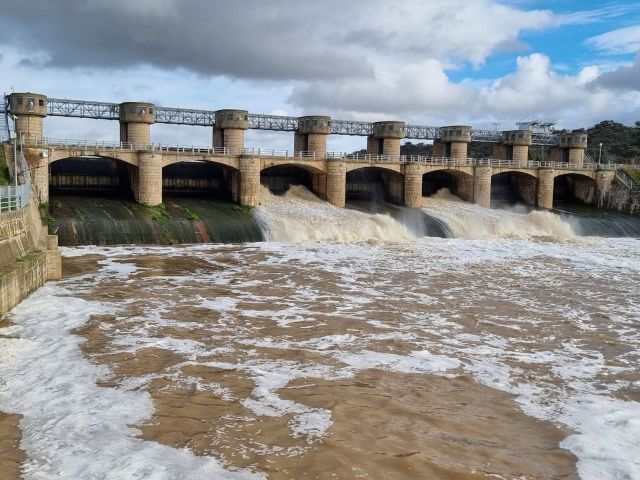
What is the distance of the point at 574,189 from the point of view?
56094 mm

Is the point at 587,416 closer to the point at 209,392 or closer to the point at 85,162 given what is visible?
the point at 209,392

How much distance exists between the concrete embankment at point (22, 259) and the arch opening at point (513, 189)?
3822 centimetres

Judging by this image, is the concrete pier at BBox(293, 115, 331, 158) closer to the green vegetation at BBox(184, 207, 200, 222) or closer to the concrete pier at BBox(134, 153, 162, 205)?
the concrete pier at BBox(134, 153, 162, 205)

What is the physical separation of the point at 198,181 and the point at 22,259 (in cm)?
2404

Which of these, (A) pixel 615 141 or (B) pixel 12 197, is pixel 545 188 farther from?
(A) pixel 615 141

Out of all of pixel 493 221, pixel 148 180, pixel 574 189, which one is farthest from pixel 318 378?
pixel 574 189

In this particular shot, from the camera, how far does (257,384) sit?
37.1 feet

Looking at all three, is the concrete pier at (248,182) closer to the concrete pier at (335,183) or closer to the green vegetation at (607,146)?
the concrete pier at (335,183)

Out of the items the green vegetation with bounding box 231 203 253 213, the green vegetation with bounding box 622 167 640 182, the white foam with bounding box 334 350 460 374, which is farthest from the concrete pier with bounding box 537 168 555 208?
the white foam with bounding box 334 350 460 374

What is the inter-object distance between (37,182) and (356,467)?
2913 centimetres

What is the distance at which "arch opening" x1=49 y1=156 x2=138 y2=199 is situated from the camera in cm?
3674

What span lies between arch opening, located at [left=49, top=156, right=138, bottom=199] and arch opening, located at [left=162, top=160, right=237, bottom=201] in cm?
273

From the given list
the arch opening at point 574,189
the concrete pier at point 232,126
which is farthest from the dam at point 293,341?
the arch opening at point 574,189

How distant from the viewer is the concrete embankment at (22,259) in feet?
51.8
